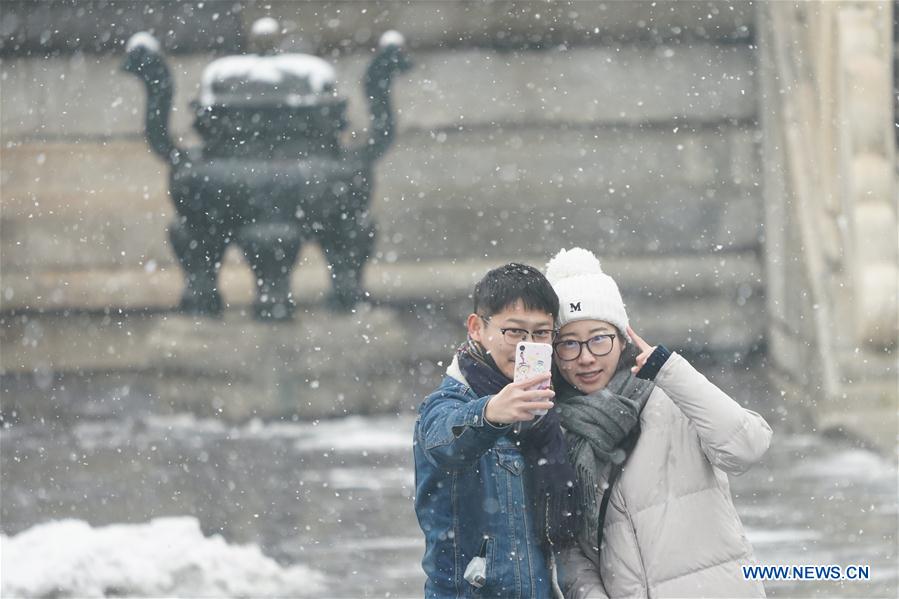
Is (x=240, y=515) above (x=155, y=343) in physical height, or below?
below

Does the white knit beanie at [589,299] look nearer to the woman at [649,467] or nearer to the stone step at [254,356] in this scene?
the woman at [649,467]

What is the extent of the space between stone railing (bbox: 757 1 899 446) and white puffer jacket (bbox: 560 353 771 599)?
5.54m

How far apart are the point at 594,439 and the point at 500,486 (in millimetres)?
197

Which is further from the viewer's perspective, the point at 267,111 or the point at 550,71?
the point at 550,71

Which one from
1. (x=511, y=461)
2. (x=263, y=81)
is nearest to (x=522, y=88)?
(x=263, y=81)

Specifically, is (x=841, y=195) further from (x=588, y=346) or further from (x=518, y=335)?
(x=518, y=335)

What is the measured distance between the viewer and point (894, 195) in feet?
26.4

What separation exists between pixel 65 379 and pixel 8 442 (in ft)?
8.87

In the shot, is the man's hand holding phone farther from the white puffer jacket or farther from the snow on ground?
the snow on ground

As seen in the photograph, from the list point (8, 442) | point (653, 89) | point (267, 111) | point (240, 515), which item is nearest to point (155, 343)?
point (8, 442)

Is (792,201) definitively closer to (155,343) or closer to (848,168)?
(848,168)

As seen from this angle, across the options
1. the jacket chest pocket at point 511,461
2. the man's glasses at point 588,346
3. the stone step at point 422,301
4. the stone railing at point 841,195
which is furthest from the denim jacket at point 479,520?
the stone step at point 422,301

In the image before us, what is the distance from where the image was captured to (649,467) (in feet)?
8.45

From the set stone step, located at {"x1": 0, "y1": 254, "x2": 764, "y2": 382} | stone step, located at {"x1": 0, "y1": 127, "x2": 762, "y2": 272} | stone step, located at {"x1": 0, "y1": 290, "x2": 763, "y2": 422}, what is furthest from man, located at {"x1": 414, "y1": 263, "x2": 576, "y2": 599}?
stone step, located at {"x1": 0, "y1": 127, "x2": 762, "y2": 272}
